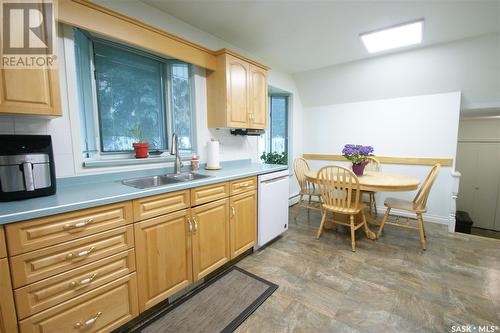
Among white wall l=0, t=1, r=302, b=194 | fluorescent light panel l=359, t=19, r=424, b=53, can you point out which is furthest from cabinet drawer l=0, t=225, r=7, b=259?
fluorescent light panel l=359, t=19, r=424, b=53

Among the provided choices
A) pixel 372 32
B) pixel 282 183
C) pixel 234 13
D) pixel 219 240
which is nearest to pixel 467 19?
pixel 372 32

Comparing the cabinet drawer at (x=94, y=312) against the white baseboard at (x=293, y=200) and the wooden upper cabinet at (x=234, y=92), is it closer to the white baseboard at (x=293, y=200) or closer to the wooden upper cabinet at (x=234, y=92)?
the wooden upper cabinet at (x=234, y=92)

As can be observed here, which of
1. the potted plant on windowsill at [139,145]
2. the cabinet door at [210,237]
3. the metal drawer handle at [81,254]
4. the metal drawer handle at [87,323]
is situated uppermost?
the potted plant on windowsill at [139,145]

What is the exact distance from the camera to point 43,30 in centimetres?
121

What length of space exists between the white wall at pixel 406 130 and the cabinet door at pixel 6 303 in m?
4.11

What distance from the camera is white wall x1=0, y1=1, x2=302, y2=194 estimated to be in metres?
1.42

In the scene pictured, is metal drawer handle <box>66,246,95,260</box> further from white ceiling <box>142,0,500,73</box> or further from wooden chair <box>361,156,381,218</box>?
wooden chair <box>361,156,381,218</box>

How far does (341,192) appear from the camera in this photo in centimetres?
252

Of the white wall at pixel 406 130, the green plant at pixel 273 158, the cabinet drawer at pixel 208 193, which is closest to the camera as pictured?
the cabinet drawer at pixel 208 193

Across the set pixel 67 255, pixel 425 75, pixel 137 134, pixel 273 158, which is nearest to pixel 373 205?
pixel 273 158

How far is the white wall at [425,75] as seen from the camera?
261 centimetres

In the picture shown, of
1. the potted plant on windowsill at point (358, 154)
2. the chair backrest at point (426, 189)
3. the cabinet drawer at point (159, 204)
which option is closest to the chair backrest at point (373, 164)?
Result: the potted plant on windowsill at point (358, 154)

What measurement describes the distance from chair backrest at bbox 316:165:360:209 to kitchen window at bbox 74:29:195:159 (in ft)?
5.17

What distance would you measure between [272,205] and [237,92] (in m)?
1.32
